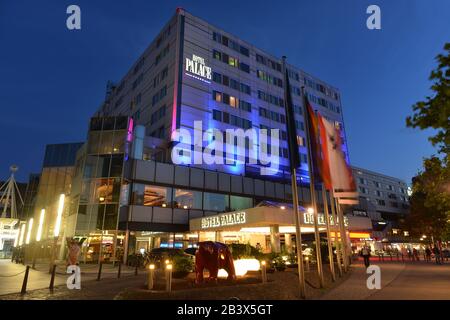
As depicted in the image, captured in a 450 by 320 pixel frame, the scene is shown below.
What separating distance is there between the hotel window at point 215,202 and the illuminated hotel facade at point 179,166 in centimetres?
12

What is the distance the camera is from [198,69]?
156 feet

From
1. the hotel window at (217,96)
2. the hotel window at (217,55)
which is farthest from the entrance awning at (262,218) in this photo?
the hotel window at (217,55)

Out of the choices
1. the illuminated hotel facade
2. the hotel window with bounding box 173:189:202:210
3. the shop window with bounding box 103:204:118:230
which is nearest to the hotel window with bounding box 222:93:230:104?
the illuminated hotel facade

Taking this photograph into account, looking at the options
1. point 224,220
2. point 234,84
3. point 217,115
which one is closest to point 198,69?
point 217,115

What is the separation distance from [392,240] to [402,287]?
80.1 m

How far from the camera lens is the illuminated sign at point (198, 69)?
46312 mm

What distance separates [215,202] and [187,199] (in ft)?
12.3

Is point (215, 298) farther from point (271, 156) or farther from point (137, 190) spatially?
point (271, 156)

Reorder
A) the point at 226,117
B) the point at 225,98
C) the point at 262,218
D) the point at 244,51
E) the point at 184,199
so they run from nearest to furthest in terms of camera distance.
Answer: the point at 262,218
the point at 184,199
the point at 226,117
the point at 225,98
the point at 244,51

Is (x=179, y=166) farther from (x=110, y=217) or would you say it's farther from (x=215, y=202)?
(x=110, y=217)

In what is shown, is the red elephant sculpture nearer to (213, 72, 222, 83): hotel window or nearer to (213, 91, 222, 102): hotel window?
(213, 91, 222, 102): hotel window

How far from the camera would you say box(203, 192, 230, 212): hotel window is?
129 feet

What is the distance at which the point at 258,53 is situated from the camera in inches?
2344

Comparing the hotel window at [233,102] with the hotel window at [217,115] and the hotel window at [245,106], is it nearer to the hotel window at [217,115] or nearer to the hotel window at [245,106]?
the hotel window at [245,106]
